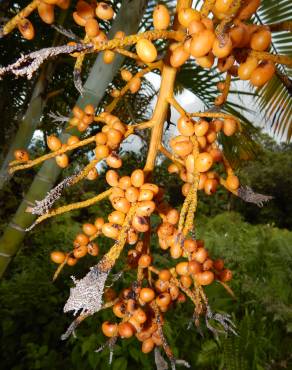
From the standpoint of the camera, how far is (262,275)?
4496 mm

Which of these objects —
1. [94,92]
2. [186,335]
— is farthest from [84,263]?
[94,92]

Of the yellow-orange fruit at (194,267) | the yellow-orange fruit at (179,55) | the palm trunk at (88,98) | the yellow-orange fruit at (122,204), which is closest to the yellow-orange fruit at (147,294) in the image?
the yellow-orange fruit at (194,267)

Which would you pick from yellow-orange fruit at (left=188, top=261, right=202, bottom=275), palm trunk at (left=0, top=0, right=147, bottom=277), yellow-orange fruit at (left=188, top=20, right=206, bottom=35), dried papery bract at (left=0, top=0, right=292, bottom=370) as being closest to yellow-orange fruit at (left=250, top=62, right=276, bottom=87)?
dried papery bract at (left=0, top=0, right=292, bottom=370)

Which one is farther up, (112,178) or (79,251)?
(112,178)

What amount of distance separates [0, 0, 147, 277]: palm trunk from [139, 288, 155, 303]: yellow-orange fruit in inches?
37.3

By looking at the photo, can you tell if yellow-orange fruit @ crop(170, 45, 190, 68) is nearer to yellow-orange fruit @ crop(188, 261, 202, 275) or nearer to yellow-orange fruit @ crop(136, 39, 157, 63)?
yellow-orange fruit @ crop(136, 39, 157, 63)

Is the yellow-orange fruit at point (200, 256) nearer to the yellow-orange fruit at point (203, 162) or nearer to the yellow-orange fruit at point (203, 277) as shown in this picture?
the yellow-orange fruit at point (203, 277)

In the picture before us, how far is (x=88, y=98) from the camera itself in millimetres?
1477

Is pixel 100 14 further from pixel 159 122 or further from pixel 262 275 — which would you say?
pixel 262 275

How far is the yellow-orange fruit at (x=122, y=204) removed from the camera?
55 cm

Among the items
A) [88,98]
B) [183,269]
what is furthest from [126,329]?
[88,98]

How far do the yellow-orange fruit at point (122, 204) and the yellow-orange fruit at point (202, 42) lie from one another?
0.80ft

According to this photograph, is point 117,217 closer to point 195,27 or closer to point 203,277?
point 203,277

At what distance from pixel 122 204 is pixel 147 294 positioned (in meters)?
0.22
